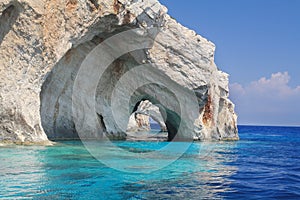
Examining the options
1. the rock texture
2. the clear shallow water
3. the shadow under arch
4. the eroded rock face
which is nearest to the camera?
the clear shallow water

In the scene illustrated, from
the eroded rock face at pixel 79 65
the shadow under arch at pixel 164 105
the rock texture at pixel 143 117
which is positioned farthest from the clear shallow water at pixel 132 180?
the rock texture at pixel 143 117

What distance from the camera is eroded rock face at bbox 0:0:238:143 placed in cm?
1783

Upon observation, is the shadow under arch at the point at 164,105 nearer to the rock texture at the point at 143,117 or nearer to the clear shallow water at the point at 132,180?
the rock texture at the point at 143,117

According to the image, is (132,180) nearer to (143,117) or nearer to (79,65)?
(79,65)

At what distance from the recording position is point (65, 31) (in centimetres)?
1986

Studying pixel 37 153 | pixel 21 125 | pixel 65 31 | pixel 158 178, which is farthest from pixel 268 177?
pixel 65 31

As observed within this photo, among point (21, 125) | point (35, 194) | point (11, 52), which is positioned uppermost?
point (11, 52)

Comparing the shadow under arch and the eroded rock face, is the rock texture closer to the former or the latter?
the shadow under arch

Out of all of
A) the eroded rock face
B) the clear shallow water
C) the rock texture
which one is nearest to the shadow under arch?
the eroded rock face

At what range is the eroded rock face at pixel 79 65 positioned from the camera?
17.8 meters

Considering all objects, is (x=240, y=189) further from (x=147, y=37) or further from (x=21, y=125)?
(x=147, y=37)

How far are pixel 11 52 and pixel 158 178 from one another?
11521 millimetres

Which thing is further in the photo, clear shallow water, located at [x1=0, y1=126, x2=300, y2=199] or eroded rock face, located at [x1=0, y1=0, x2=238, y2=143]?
eroded rock face, located at [x1=0, y1=0, x2=238, y2=143]

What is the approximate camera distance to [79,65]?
24906mm
